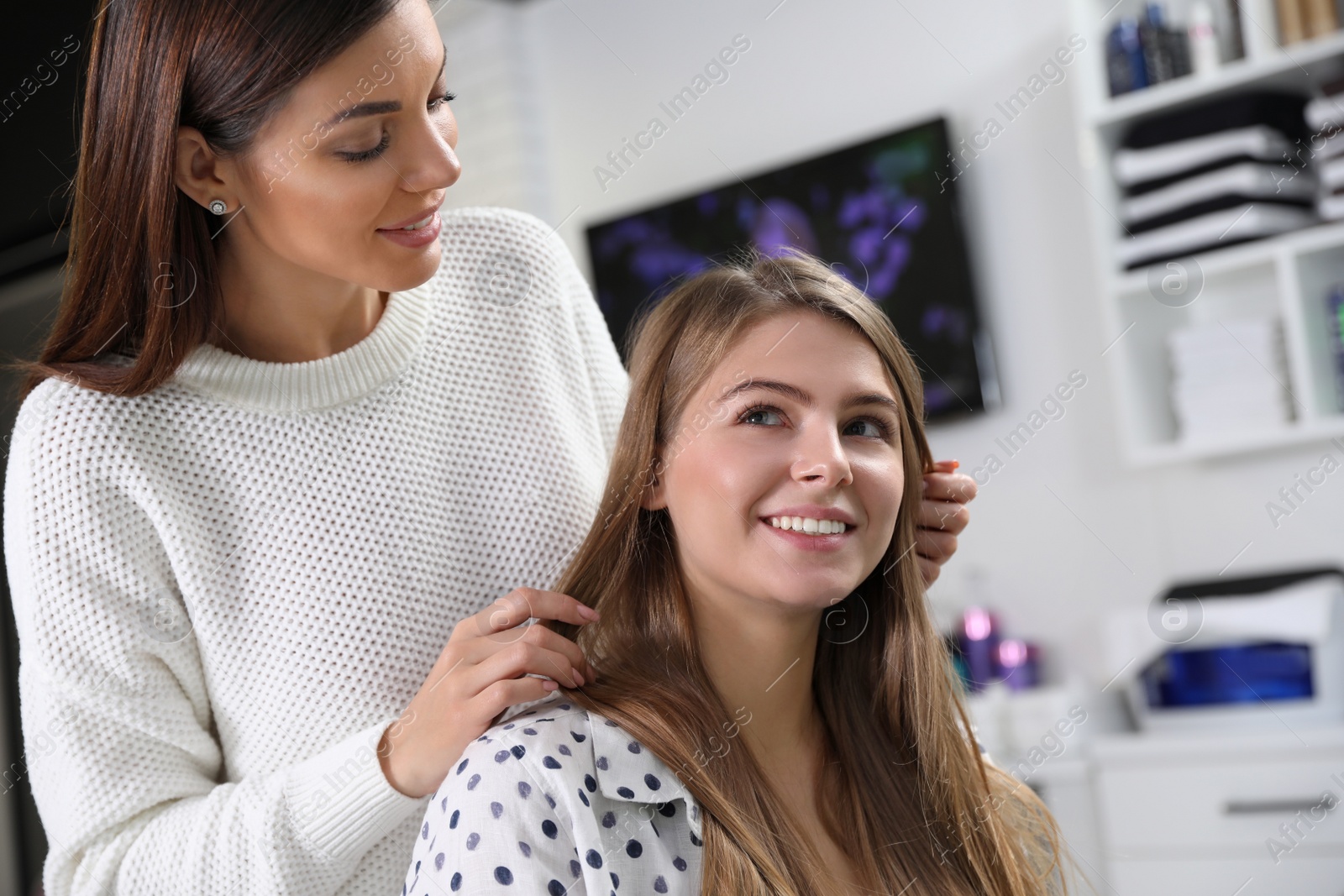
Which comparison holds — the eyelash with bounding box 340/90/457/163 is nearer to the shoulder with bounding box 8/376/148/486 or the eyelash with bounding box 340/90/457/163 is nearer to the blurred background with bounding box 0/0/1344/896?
the shoulder with bounding box 8/376/148/486

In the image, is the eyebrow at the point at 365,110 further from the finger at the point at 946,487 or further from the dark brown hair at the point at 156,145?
the finger at the point at 946,487

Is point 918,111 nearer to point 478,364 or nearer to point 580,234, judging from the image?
point 580,234

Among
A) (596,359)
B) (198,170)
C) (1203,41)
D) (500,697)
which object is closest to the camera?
(500,697)

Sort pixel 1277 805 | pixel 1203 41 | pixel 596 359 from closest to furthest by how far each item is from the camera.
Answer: pixel 596 359
pixel 1277 805
pixel 1203 41

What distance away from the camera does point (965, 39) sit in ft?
10.5

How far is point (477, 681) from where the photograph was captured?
1.05 meters

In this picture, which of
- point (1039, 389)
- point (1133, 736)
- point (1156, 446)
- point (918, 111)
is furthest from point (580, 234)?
point (1133, 736)

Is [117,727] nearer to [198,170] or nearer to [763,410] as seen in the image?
[198,170]

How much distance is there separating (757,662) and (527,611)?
281mm

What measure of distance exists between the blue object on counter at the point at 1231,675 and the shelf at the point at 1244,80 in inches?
47.5

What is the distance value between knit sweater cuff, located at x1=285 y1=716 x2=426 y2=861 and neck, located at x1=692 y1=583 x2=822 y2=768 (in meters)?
0.33

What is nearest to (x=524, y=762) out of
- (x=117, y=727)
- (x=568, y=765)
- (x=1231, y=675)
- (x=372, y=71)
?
(x=568, y=765)

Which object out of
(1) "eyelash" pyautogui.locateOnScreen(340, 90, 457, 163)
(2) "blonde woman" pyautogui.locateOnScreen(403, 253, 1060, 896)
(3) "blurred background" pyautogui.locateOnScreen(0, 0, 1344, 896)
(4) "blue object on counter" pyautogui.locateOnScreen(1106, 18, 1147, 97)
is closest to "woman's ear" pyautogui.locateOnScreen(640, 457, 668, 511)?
(2) "blonde woman" pyautogui.locateOnScreen(403, 253, 1060, 896)

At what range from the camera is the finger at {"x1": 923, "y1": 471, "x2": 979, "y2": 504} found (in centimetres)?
140
